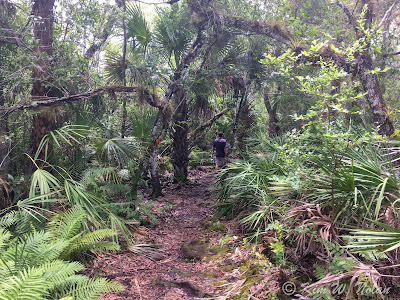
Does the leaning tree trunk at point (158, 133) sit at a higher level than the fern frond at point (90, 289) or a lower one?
higher

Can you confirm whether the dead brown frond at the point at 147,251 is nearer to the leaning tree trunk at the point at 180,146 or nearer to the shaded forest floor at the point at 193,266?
the shaded forest floor at the point at 193,266

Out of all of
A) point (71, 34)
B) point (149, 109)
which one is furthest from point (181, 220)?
point (71, 34)

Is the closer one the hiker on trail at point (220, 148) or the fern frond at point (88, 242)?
the fern frond at point (88, 242)

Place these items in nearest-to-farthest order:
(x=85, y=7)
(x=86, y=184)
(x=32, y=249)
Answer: (x=32, y=249), (x=86, y=184), (x=85, y=7)

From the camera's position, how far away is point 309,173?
13.4 ft

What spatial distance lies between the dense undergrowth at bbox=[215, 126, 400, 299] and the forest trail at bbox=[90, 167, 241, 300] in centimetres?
93

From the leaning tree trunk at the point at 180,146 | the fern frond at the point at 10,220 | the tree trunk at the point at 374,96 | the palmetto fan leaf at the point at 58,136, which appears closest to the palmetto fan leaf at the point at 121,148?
the palmetto fan leaf at the point at 58,136

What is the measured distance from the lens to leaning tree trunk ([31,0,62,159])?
5.83 metres

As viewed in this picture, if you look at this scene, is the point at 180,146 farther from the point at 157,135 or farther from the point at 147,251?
the point at 147,251

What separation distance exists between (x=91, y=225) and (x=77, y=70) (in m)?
3.69

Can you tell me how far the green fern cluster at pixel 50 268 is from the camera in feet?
7.16

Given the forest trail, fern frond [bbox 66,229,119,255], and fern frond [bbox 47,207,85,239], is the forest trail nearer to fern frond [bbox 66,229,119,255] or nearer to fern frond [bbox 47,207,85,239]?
fern frond [bbox 66,229,119,255]

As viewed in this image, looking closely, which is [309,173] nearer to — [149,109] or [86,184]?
[86,184]

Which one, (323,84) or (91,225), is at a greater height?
(323,84)
